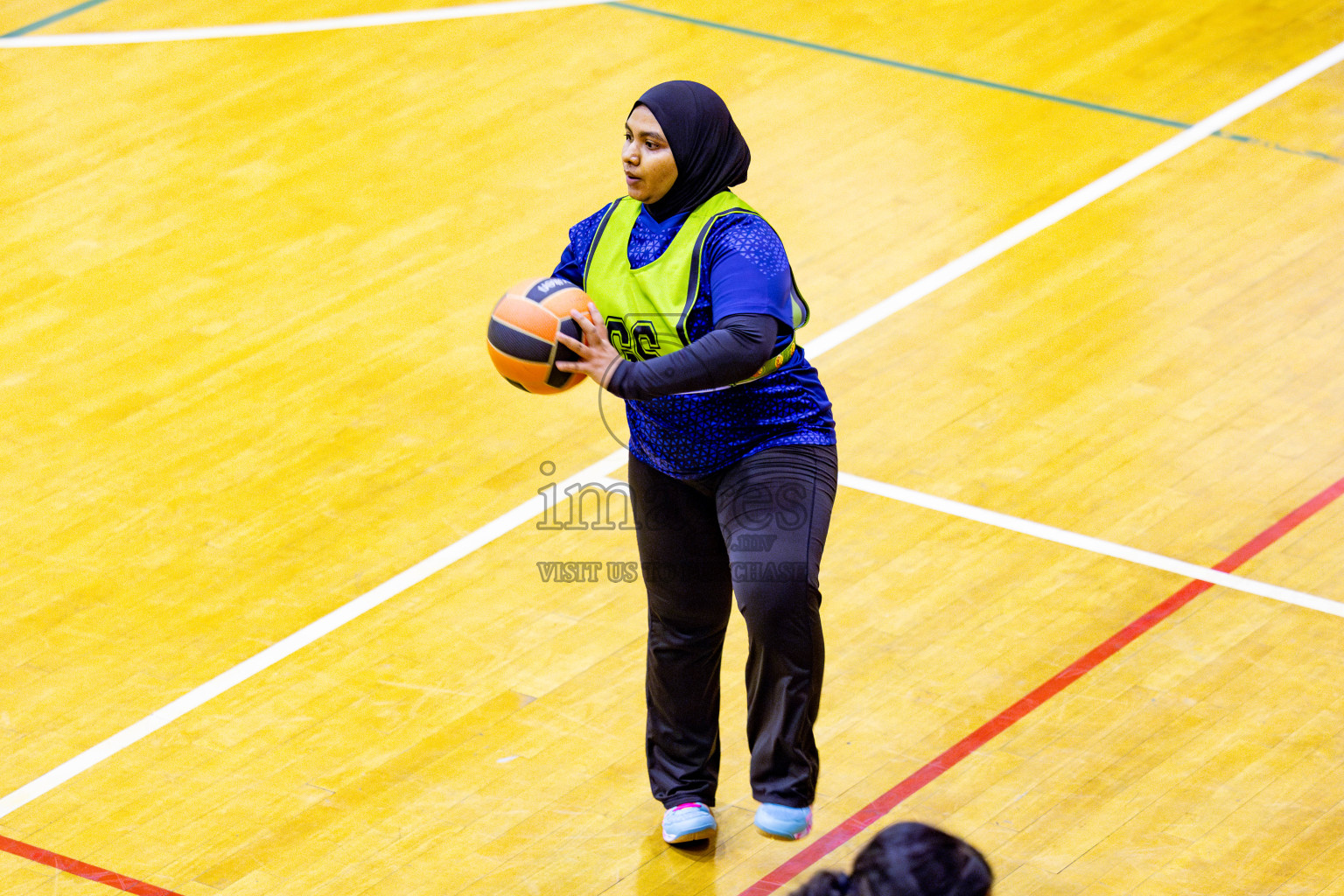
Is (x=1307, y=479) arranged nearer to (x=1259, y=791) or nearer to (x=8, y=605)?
(x=1259, y=791)

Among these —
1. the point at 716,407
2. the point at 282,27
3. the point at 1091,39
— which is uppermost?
the point at 282,27

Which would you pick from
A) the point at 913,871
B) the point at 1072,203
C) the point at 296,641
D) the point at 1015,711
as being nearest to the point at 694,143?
the point at 1015,711

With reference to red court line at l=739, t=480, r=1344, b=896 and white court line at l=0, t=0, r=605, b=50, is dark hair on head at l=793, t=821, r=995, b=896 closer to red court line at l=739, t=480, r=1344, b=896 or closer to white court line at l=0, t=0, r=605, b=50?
red court line at l=739, t=480, r=1344, b=896

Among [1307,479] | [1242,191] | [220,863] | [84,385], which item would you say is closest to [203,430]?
[84,385]

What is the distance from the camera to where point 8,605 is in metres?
6.22

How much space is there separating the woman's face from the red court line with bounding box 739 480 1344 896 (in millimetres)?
1816

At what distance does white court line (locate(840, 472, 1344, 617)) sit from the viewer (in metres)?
5.88

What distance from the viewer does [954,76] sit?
9805mm

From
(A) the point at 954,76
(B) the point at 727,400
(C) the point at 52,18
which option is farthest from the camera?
(C) the point at 52,18

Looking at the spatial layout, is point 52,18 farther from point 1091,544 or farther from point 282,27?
point 1091,544

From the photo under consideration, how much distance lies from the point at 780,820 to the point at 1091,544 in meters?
2.00

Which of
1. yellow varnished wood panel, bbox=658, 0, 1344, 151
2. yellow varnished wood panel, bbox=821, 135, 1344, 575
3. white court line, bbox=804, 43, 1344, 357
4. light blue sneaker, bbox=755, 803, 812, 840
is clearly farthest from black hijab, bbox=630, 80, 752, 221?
yellow varnished wood panel, bbox=658, 0, 1344, 151

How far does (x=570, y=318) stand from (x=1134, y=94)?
19.0ft

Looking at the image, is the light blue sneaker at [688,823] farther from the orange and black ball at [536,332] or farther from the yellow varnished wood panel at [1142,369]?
the yellow varnished wood panel at [1142,369]
